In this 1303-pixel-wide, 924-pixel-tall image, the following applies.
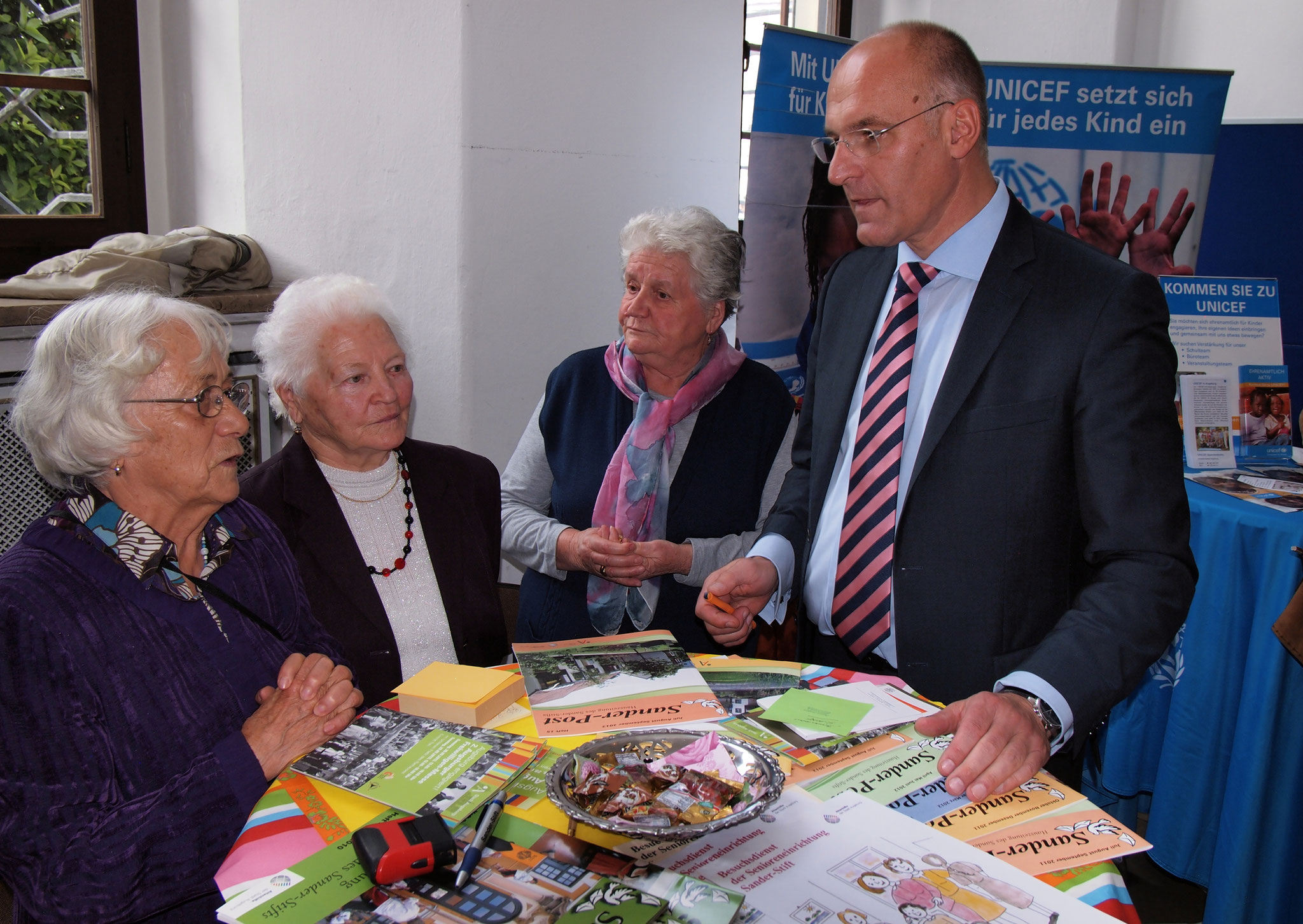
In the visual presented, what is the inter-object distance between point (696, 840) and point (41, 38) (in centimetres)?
353

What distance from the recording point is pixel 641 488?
8.33ft

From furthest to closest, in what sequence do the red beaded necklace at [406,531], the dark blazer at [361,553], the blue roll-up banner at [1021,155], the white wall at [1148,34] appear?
the white wall at [1148,34], the blue roll-up banner at [1021,155], the red beaded necklace at [406,531], the dark blazer at [361,553]

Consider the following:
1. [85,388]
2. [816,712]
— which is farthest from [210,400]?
[816,712]

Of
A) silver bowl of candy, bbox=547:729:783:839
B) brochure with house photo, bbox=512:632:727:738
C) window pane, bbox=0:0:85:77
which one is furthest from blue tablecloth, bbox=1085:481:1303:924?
window pane, bbox=0:0:85:77

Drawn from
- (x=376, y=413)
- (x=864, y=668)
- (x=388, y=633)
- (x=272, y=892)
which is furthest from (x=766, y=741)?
(x=376, y=413)

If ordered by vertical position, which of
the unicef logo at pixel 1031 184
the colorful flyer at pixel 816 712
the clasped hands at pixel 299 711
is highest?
the unicef logo at pixel 1031 184

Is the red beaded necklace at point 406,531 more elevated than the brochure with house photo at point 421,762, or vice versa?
the red beaded necklace at point 406,531

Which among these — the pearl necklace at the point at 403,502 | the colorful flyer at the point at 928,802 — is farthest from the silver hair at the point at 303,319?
the colorful flyer at the point at 928,802

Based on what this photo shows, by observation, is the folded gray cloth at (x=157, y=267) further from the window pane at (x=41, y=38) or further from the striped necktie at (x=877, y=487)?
the striped necktie at (x=877, y=487)

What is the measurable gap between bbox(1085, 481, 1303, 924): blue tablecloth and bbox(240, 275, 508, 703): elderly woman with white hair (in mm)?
2073

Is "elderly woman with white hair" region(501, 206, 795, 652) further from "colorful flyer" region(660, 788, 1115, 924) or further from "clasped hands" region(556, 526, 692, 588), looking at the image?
"colorful flyer" region(660, 788, 1115, 924)

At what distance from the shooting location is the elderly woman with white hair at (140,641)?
1.32m

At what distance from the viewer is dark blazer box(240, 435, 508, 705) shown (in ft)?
6.77

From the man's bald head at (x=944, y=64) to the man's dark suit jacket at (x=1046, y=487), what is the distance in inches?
9.1
